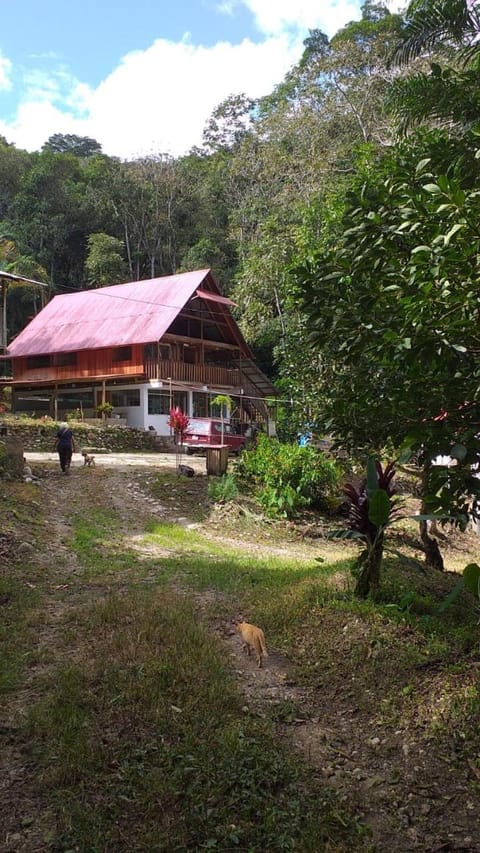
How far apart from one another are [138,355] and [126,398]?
2.40 meters

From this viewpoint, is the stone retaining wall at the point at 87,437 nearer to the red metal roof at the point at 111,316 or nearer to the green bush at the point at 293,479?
the red metal roof at the point at 111,316

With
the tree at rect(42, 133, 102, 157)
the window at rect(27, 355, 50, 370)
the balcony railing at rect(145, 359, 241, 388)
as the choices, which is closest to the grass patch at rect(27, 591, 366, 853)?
the balcony railing at rect(145, 359, 241, 388)

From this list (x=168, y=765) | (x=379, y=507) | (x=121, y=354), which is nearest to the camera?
(x=168, y=765)

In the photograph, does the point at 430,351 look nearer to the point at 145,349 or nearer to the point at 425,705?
the point at 425,705

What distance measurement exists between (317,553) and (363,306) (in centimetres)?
727

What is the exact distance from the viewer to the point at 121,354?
93.4 ft

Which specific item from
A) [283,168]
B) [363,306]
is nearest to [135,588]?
[363,306]

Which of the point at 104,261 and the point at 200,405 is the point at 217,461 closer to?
the point at 200,405

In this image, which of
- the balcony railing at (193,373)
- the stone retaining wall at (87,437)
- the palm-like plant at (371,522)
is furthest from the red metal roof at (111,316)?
the palm-like plant at (371,522)

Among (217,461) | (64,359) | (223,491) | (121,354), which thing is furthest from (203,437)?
(64,359)

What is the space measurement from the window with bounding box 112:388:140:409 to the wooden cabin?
46mm

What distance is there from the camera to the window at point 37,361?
30.2 metres

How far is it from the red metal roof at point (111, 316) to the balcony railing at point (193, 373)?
63.5 inches

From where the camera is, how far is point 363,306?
430cm
